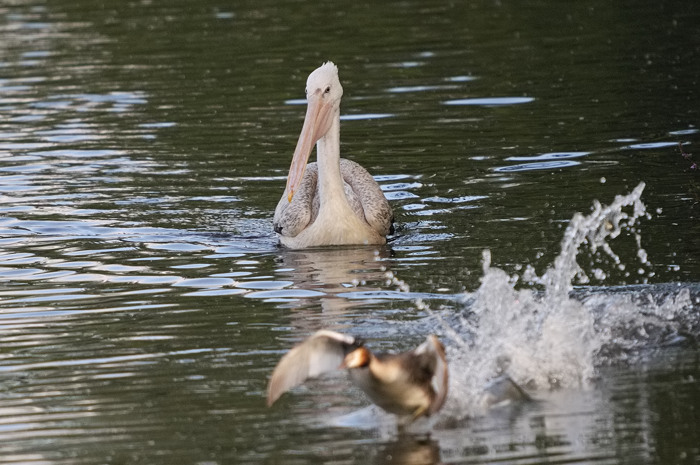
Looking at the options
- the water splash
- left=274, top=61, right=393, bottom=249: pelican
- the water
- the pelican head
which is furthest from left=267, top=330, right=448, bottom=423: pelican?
the pelican head

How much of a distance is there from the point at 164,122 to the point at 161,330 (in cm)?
838

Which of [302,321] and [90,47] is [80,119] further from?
[302,321]

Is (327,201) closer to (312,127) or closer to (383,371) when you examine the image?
(312,127)

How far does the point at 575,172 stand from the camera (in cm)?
1306

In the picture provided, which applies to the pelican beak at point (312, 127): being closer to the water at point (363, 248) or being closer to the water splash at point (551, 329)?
the water at point (363, 248)

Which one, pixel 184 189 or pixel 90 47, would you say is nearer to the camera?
pixel 184 189

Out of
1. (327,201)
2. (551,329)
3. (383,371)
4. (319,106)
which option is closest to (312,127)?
(319,106)

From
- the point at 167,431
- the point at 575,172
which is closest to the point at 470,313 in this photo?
the point at 167,431

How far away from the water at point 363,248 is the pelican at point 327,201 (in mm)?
267

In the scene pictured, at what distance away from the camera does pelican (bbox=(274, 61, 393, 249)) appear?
11586mm

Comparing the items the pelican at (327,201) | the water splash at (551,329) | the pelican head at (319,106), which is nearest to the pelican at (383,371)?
the water splash at (551,329)

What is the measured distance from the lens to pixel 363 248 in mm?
11469

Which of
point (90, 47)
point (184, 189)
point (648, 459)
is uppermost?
point (90, 47)

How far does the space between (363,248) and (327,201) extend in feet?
1.79
